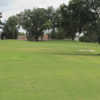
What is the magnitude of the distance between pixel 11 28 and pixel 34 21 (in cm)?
897

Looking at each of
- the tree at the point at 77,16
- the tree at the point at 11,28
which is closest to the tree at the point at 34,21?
the tree at the point at 11,28

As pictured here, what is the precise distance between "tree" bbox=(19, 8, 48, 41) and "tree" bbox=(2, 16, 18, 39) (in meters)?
2.71

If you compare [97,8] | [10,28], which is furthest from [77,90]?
[10,28]

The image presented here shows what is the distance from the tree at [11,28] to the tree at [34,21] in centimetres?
271

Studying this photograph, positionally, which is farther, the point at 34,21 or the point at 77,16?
the point at 34,21

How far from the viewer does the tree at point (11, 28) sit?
307 ft

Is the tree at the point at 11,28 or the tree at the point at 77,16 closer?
the tree at the point at 77,16

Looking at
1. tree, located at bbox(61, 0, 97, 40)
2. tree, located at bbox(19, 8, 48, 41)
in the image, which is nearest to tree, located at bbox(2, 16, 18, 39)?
tree, located at bbox(19, 8, 48, 41)

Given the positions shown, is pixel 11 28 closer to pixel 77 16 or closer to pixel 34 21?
pixel 34 21

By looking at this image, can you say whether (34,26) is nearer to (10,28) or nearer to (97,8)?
(10,28)

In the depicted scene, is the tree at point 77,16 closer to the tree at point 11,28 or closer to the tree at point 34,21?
the tree at point 34,21

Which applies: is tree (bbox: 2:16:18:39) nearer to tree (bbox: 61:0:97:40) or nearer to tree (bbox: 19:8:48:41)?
tree (bbox: 19:8:48:41)

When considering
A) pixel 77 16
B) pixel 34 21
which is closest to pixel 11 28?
pixel 34 21

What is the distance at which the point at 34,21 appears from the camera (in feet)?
311
